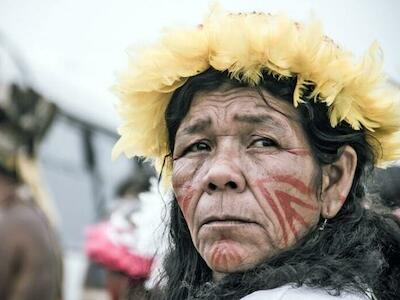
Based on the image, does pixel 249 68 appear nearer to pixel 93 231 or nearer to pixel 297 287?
pixel 297 287

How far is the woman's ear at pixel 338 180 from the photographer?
2881mm

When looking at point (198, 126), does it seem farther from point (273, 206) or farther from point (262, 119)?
point (273, 206)

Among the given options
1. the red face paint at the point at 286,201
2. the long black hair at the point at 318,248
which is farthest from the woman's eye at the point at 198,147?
the red face paint at the point at 286,201

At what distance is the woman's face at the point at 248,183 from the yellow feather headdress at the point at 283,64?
0.09 meters

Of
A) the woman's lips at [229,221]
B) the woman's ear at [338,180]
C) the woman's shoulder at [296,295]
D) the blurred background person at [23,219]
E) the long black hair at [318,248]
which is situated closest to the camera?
the woman's shoulder at [296,295]

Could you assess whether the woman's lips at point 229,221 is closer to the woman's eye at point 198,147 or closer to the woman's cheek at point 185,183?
the woman's cheek at point 185,183

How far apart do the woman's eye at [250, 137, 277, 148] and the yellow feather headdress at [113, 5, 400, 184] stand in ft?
0.44

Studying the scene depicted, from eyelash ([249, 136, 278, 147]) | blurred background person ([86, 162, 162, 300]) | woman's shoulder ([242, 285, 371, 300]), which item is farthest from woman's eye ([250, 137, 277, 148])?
blurred background person ([86, 162, 162, 300])

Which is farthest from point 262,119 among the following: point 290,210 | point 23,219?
point 23,219

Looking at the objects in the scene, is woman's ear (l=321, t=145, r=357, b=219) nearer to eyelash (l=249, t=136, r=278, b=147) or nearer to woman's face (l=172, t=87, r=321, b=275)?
woman's face (l=172, t=87, r=321, b=275)

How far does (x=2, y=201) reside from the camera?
5.31 meters

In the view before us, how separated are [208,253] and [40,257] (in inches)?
97.1

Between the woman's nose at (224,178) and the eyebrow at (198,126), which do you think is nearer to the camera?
the woman's nose at (224,178)

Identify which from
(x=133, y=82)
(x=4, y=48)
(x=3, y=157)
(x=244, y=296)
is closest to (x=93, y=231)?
(x=3, y=157)
